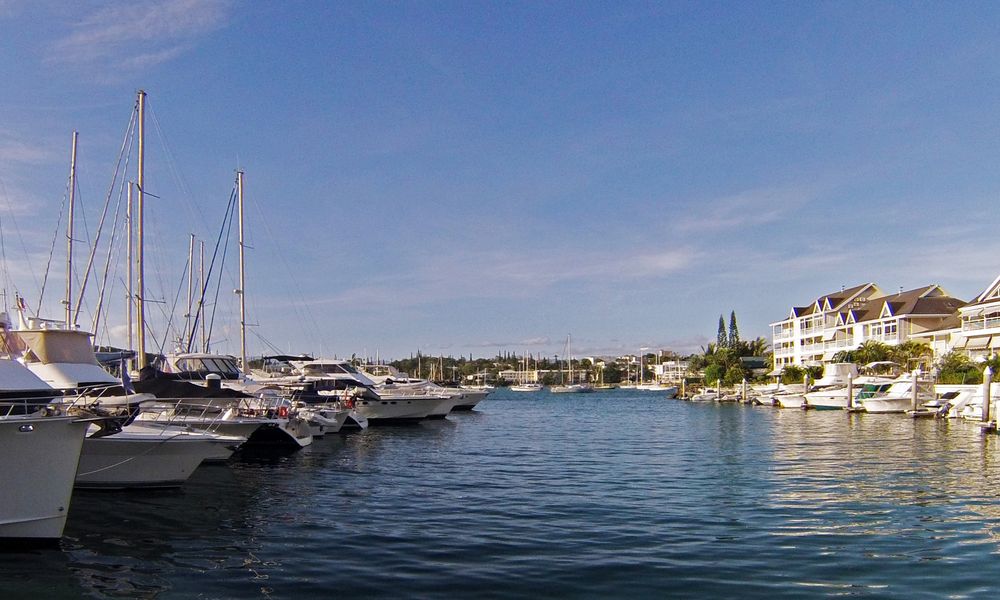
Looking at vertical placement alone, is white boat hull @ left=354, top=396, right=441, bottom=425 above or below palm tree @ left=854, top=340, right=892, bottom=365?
below

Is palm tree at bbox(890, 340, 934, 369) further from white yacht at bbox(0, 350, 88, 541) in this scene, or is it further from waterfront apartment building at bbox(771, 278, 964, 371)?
white yacht at bbox(0, 350, 88, 541)

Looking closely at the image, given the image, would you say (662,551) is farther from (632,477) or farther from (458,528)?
(632,477)

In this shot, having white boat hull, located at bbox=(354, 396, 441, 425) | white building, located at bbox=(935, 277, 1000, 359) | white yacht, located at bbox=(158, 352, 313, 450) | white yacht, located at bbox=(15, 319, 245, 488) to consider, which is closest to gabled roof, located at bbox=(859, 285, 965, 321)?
white building, located at bbox=(935, 277, 1000, 359)

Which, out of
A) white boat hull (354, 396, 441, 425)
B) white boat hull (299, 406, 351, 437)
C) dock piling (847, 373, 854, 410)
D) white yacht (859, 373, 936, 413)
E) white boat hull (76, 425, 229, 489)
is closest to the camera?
white boat hull (76, 425, 229, 489)

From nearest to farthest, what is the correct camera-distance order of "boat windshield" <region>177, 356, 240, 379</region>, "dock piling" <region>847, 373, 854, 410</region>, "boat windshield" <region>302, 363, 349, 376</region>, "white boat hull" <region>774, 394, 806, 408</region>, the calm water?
the calm water
"boat windshield" <region>177, 356, 240, 379</region>
"boat windshield" <region>302, 363, 349, 376</region>
"dock piling" <region>847, 373, 854, 410</region>
"white boat hull" <region>774, 394, 806, 408</region>

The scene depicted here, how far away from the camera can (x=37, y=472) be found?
1372 cm

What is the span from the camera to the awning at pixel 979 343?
72750 mm

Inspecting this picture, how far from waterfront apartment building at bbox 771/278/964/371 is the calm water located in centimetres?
6398

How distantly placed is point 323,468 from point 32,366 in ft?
32.5

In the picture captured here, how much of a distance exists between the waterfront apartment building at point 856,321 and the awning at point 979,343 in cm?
410

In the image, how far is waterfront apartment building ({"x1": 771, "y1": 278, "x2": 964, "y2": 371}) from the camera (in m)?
88.7

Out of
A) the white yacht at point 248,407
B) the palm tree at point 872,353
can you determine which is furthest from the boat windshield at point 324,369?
the palm tree at point 872,353

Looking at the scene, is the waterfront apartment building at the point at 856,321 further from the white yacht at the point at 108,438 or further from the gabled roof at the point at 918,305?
the white yacht at the point at 108,438

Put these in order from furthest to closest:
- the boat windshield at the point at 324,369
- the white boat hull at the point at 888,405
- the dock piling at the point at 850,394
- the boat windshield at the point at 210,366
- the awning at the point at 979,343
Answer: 1. the awning at the point at 979,343
2. the dock piling at the point at 850,394
3. the white boat hull at the point at 888,405
4. the boat windshield at the point at 324,369
5. the boat windshield at the point at 210,366
